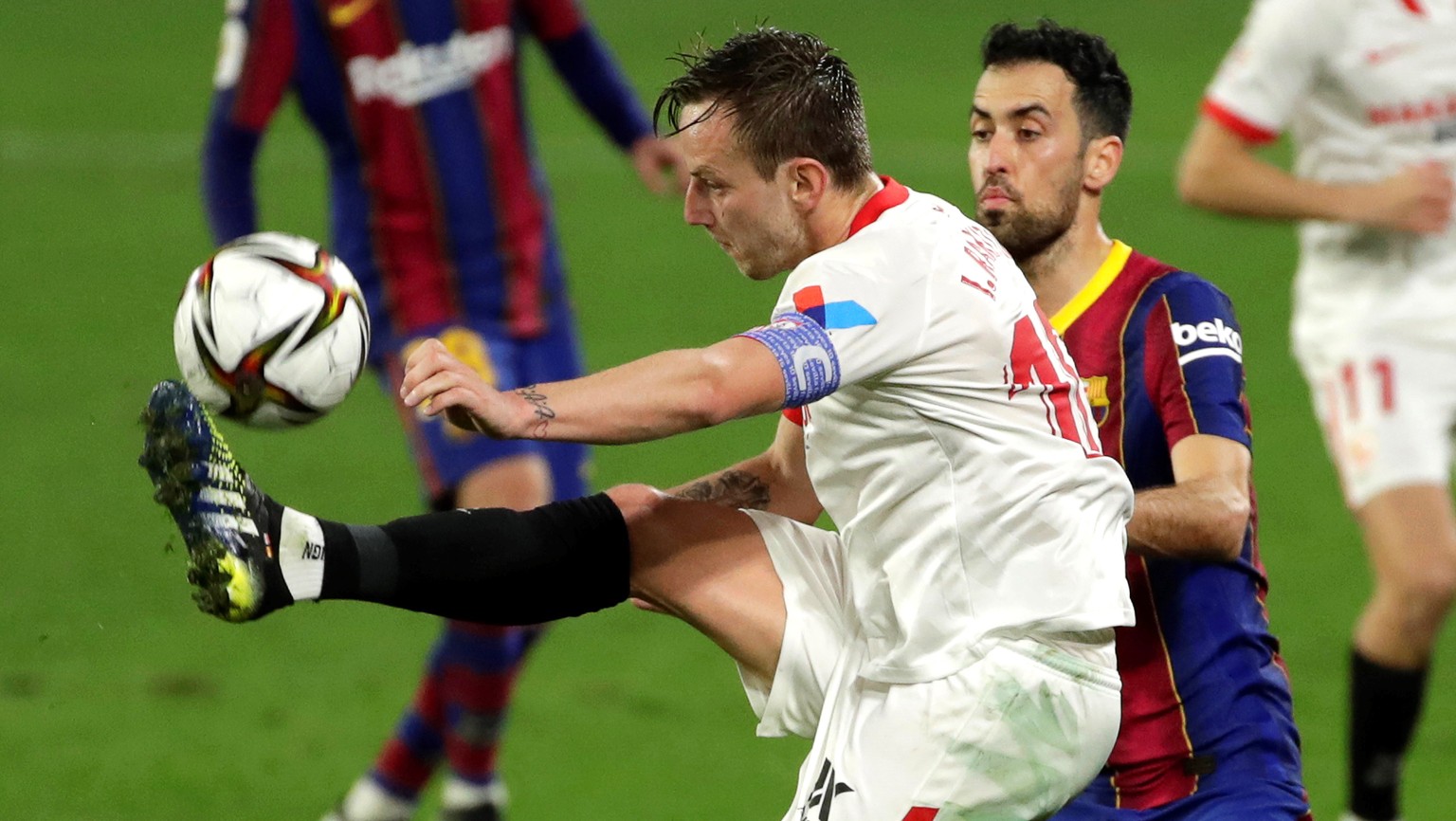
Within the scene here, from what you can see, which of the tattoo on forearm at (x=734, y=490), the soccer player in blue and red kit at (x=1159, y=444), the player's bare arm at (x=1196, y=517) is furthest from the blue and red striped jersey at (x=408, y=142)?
the player's bare arm at (x=1196, y=517)

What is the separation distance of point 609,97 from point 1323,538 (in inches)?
136

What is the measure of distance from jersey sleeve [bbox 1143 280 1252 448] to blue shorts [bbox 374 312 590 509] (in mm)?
2295

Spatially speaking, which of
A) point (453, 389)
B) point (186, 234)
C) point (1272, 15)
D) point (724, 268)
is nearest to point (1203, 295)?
point (453, 389)

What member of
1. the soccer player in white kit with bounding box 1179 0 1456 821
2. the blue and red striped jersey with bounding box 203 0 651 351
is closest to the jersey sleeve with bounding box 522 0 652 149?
the blue and red striped jersey with bounding box 203 0 651 351

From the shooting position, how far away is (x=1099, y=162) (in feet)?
14.5

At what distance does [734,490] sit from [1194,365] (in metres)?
0.92

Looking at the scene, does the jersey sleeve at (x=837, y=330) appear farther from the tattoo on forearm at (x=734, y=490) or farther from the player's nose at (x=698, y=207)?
the tattoo on forearm at (x=734, y=490)

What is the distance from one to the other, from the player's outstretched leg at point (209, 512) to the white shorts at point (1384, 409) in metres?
3.34

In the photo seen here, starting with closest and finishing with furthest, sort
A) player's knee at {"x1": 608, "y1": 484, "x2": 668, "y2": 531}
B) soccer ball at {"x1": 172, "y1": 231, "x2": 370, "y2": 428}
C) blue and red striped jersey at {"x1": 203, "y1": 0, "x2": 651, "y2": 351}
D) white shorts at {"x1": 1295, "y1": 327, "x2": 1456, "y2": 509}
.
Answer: soccer ball at {"x1": 172, "y1": 231, "x2": 370, "y2": 428}
player's knee at {"x1": 608, "y1": 484, "x2": 668, "y2": 531}
white shorts at {"x1": 1295, "y1": 327, "x2": 1456, "y2": 509}
blue and red striped jersey at {"x1": 203, "y1": 0, "x2": 651, "y2": 351}

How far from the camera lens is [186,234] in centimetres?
1334

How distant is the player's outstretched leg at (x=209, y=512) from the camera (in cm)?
369

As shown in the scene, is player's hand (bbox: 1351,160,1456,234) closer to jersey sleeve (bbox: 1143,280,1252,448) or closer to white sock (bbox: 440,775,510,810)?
jersey sleeve (bbox: 1143,280,1252,448)

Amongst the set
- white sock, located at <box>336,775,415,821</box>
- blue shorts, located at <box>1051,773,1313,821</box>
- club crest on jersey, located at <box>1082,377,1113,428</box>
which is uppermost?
club crest on jersey, located at <box>1082,377,1113,428</box>

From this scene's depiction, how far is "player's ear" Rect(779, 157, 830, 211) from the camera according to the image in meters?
3.75
